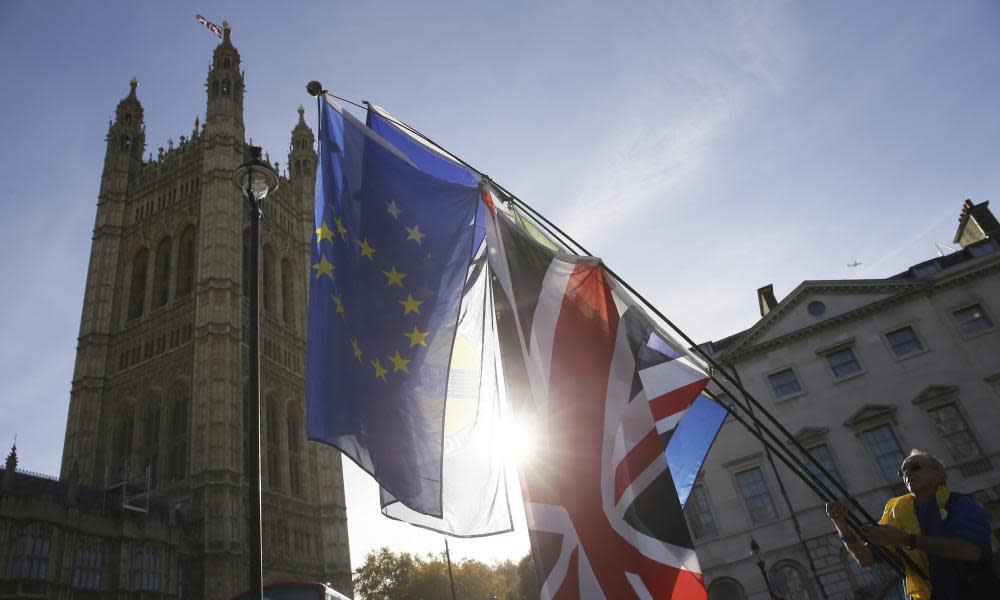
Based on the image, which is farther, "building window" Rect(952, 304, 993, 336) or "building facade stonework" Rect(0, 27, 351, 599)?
"building facade stonework" Rect(0, 27, 351, 599)

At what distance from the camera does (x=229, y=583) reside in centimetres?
3912

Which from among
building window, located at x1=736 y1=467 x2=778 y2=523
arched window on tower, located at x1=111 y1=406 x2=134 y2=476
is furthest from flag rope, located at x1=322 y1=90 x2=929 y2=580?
arched window on tower, located at x1=111 y1=406 x2=134 y2=476

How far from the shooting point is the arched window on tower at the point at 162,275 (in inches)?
2163

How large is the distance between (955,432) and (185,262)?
183 ft

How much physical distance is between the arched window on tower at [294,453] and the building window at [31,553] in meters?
19.7

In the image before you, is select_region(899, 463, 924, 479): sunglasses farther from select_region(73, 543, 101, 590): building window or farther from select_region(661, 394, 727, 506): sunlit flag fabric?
select_region(73, 543, 101, 590): building window

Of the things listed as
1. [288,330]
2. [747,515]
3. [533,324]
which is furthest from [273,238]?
[533,324]

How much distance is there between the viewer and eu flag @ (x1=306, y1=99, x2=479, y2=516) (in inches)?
265

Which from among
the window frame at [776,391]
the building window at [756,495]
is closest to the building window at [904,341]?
the window frame at [776,391]

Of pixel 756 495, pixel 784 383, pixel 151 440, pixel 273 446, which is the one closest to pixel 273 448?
pixel 273 446

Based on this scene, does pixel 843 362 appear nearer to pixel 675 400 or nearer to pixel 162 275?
pixel 675 400

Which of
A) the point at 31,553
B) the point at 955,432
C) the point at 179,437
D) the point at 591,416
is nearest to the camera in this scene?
the point at 591,416

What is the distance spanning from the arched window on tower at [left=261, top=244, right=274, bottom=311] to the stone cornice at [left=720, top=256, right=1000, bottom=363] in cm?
4209

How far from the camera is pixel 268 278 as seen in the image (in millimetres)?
60094
